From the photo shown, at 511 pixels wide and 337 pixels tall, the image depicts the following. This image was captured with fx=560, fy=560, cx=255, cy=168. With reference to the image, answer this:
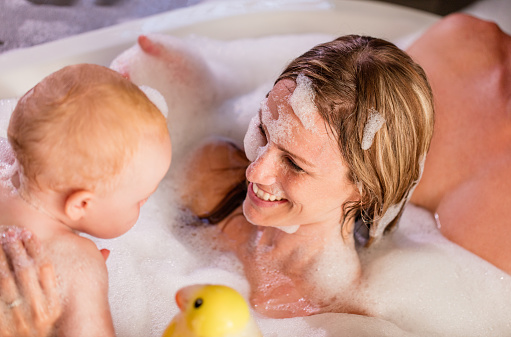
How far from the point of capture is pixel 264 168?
1076 mm

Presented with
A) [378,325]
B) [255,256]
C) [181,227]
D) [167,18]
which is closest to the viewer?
[378,325]

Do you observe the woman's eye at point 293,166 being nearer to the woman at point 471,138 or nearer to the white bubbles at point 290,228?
the white bubbles at point 290,228

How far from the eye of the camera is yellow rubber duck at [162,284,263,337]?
855 millimetres

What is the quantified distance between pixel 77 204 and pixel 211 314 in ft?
0.92

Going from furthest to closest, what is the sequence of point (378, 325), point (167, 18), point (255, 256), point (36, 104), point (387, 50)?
point (167, 18)
point (255, 256)
point (378, 325)
point (387, 50)
point (36, 104)

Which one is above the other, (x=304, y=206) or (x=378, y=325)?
(x=304, y=206)

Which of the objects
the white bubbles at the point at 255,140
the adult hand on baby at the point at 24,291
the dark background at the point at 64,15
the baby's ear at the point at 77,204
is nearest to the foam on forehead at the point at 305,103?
the white bubbles at the point at 255,140

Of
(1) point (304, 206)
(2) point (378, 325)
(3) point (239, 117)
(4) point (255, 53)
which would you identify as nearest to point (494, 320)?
(2) point (378, 325)

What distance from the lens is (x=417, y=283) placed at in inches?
53.0

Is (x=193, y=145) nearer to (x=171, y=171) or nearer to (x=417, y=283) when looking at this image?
(x=171, y=171)

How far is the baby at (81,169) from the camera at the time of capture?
2.79 ft

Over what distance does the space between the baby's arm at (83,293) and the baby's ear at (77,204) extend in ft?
0.20

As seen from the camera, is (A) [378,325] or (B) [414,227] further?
(B) [414,227]

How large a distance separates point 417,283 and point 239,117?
69 centimetres
